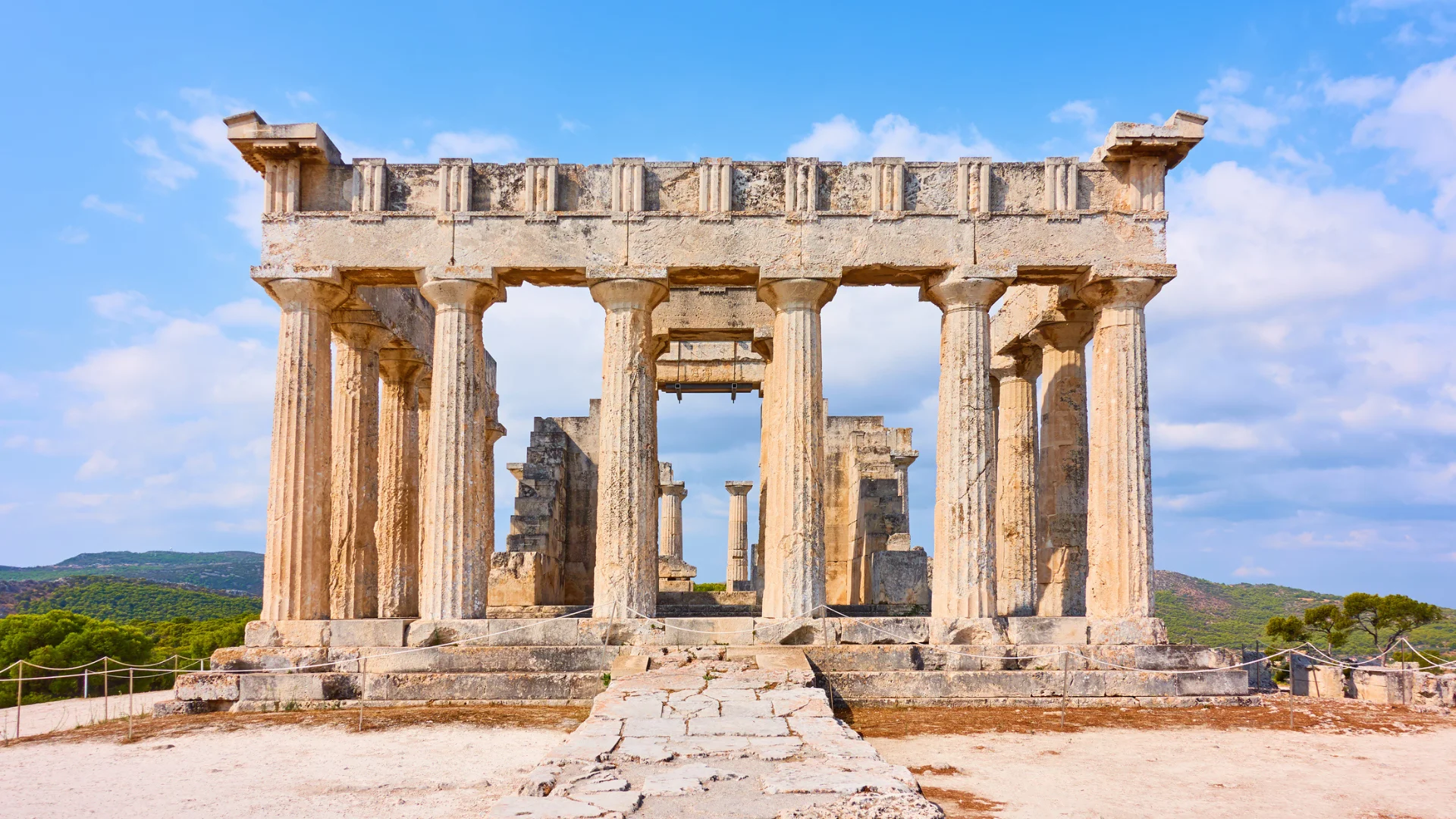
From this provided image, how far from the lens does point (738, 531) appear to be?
38312mm

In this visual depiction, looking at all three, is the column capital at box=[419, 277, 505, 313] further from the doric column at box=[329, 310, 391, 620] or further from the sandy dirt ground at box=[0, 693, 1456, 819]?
the sandy dirt ground at box=[0, 693, 1456, 819]

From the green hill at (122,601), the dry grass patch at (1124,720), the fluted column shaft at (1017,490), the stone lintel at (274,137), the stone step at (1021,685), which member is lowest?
the green hill at (122,601)

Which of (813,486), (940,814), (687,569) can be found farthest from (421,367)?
(940,814)

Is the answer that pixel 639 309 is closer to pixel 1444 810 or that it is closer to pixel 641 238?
pixel 641 238

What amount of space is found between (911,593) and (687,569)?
11.5 meters

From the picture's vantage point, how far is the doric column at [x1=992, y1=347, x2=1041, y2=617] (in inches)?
800

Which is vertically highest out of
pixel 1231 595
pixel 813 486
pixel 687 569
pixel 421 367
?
pixel 421 367

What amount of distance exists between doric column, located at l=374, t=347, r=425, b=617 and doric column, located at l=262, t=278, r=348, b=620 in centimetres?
351

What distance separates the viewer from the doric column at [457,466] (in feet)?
55.8

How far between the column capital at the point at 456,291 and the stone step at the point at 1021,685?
8.17m

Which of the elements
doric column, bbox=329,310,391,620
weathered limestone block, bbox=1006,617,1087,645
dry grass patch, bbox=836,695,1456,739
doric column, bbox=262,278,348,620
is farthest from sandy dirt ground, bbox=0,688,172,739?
weathered limestone block, bbox=1006,617,1087,645

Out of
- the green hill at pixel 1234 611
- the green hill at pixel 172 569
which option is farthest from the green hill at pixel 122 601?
the green hill at pixel 1234 611

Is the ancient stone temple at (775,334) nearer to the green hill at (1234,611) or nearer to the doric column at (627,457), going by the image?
the doric column at (627,457)

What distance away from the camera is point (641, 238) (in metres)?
17.7
